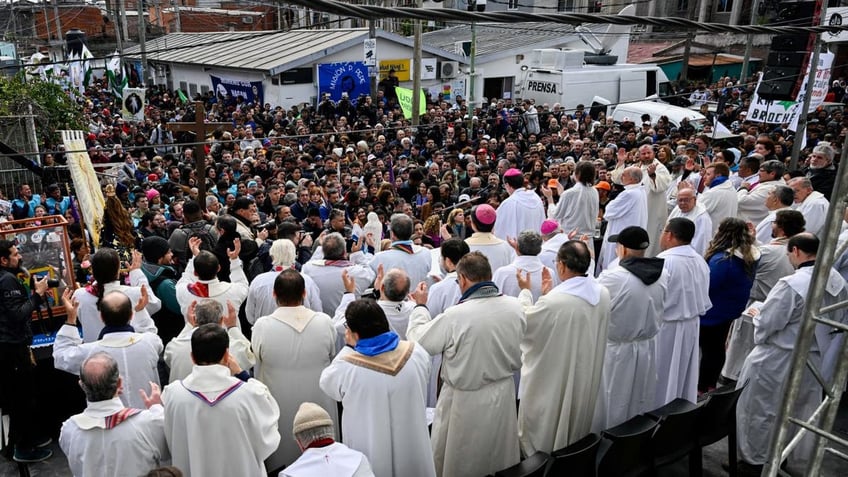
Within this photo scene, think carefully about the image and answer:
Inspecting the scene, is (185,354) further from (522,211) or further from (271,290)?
(522,211)

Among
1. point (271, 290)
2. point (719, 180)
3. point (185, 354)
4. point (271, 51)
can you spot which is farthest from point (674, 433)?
point (271, 51)

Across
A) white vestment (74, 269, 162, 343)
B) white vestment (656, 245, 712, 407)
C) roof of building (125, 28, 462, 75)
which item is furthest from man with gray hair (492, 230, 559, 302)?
roof of building (125, 28, 462, 75)

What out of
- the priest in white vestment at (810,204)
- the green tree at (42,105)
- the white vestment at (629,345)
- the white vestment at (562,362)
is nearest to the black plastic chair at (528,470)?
the white vestment at (562,362)

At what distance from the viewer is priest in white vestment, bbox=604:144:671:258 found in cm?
860

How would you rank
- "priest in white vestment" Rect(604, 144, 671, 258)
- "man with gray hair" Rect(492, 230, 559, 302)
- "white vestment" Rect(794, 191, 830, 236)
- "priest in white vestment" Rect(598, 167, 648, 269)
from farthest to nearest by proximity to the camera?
"priest in white vestment" Rect(604, 144, 671, 258) < "priest in white vestment" Rect(598, 167, 648, 269) < "white vestment" Rect(794, 191, 830, 236) < "man with gray hair" Rect(492, 230, 559, 302)

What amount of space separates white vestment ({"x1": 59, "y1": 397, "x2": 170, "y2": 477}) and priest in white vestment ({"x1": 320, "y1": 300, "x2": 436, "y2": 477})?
968 mm

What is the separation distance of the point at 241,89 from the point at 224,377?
22235 mm

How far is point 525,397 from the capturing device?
4672 mm

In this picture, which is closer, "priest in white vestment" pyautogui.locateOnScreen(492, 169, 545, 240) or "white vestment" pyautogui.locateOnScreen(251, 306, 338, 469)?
"white vestment" pyautogui.locateOnScreen(251, 306, 338, 469)

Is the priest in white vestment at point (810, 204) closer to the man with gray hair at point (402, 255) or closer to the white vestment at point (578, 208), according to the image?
the white vestment at point (578, 208)

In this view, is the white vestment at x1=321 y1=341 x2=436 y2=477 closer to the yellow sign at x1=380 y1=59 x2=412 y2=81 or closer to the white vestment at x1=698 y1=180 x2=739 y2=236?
the white vestment at x1=698 y1=180 x2=739 y2=236

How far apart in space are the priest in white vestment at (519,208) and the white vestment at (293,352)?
4.08m

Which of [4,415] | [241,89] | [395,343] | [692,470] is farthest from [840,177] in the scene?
[241,89]

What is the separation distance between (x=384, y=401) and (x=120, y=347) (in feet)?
5.49
